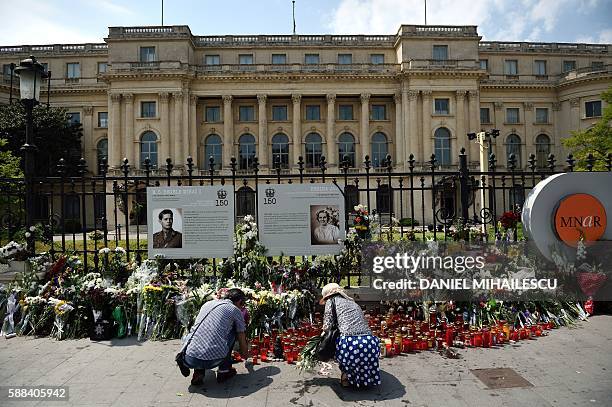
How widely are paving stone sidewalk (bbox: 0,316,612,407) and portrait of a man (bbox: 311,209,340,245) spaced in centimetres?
266

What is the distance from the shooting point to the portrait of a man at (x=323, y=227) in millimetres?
8312

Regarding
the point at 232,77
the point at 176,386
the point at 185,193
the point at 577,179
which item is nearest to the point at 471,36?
the point at 232,77

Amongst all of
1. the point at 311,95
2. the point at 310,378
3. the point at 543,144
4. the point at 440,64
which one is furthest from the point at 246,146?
the point at 310,378

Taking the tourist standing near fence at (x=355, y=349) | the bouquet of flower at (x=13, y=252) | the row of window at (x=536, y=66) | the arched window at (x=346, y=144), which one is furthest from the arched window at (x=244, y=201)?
the row of window at (x=536, y=66)

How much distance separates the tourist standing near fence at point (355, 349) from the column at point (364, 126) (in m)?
41.6

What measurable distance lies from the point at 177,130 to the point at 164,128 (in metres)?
1.28

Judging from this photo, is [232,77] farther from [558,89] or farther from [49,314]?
[49,314]

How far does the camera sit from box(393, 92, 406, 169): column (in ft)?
151

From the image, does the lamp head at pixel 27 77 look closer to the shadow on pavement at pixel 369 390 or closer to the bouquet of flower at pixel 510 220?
the shadow on pavement at pixel 369 390

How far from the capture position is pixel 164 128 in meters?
44.6

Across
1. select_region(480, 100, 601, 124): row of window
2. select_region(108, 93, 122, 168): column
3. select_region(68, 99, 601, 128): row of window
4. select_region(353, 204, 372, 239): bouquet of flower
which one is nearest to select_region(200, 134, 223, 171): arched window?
select_region(68, 99, 601, 128): row of window

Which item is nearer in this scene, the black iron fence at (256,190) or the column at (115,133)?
the black iron fence at (256,190)

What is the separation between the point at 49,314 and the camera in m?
7.61

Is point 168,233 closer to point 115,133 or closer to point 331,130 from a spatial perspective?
point 331,130
